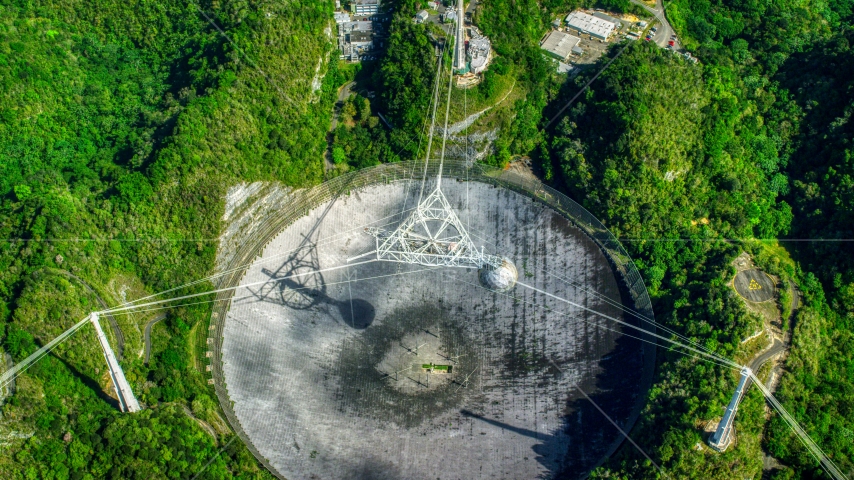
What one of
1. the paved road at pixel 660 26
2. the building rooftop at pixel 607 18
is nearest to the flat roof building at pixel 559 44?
the building rooftop at pixel 607 18

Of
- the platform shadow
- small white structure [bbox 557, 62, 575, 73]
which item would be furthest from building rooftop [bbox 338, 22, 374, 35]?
the platform shadow

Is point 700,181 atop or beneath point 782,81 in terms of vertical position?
beneath

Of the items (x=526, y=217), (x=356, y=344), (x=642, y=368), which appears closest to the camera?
(x=642, y=368)

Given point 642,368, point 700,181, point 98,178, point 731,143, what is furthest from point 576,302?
point 98,178

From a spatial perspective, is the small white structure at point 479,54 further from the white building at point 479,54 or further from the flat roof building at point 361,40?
the flat roof building at point 361,40

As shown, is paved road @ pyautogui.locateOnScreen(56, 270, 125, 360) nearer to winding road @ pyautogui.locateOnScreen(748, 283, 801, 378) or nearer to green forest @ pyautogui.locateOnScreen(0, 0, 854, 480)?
green forest @ pyautogui.locateOnScreen(0, 0, 854, 480)

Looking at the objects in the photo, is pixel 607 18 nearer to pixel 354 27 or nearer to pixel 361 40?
pixel 361 40

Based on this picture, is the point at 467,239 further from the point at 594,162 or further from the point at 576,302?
the point at 594,162
